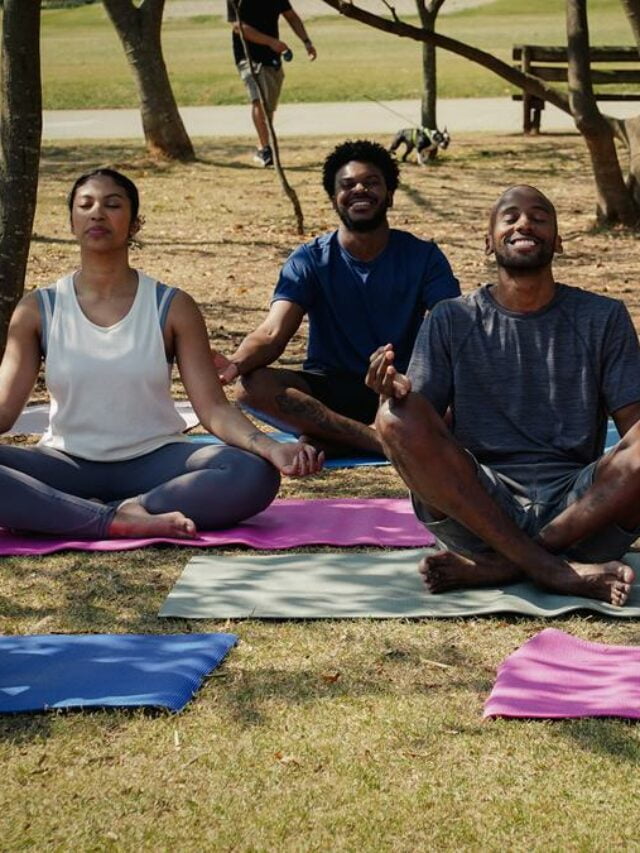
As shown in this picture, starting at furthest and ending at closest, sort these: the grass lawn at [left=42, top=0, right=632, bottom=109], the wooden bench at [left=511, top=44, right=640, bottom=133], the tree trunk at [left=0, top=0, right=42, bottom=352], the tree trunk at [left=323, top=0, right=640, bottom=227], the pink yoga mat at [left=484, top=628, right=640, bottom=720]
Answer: the grass lawn at [left=42, top=0, right=632, bottom=109], the wooden bench at [left=511, top=44, right=640, bottom=133], the tree trunk at [left=323, top=0, right=640, bottom=227], the tree trunk at [left=0, top=0, right=42, bottom=352], the pink yoga mat at [left=484, top=628, right=640, bottom=720]

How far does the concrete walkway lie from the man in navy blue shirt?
11.3 meters

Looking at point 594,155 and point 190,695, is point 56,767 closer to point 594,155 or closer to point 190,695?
point 190,695

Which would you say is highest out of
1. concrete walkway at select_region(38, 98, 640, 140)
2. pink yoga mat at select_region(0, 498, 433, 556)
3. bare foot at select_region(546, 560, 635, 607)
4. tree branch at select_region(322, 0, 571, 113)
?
tree branch at select_region(322, 0, 571, 113)

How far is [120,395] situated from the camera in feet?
19.2

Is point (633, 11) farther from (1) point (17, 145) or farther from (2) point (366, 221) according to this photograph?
(2) point (366, 221)

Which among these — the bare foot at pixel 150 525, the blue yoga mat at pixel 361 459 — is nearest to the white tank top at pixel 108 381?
the bare foot at pixel 150 525

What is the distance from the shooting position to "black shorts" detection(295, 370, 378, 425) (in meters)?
6.97

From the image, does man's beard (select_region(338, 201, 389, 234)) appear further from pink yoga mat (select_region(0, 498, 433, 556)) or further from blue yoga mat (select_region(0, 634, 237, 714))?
blue yoga mat (select_region(0, 634, 237, 714))

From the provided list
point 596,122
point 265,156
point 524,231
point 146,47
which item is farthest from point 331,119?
point 524,231

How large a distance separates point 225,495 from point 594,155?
6397 mm

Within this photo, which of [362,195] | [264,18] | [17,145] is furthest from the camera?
[264,18]

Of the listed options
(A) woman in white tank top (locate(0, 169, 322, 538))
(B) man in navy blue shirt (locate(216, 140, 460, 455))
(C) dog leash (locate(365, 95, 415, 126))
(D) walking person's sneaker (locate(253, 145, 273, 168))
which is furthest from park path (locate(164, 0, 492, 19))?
(A) woman in white tank top (locate(0, 169, 322, 538))

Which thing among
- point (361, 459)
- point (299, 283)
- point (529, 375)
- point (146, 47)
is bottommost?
point (361, 459)

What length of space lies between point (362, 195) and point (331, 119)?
47.2ft
